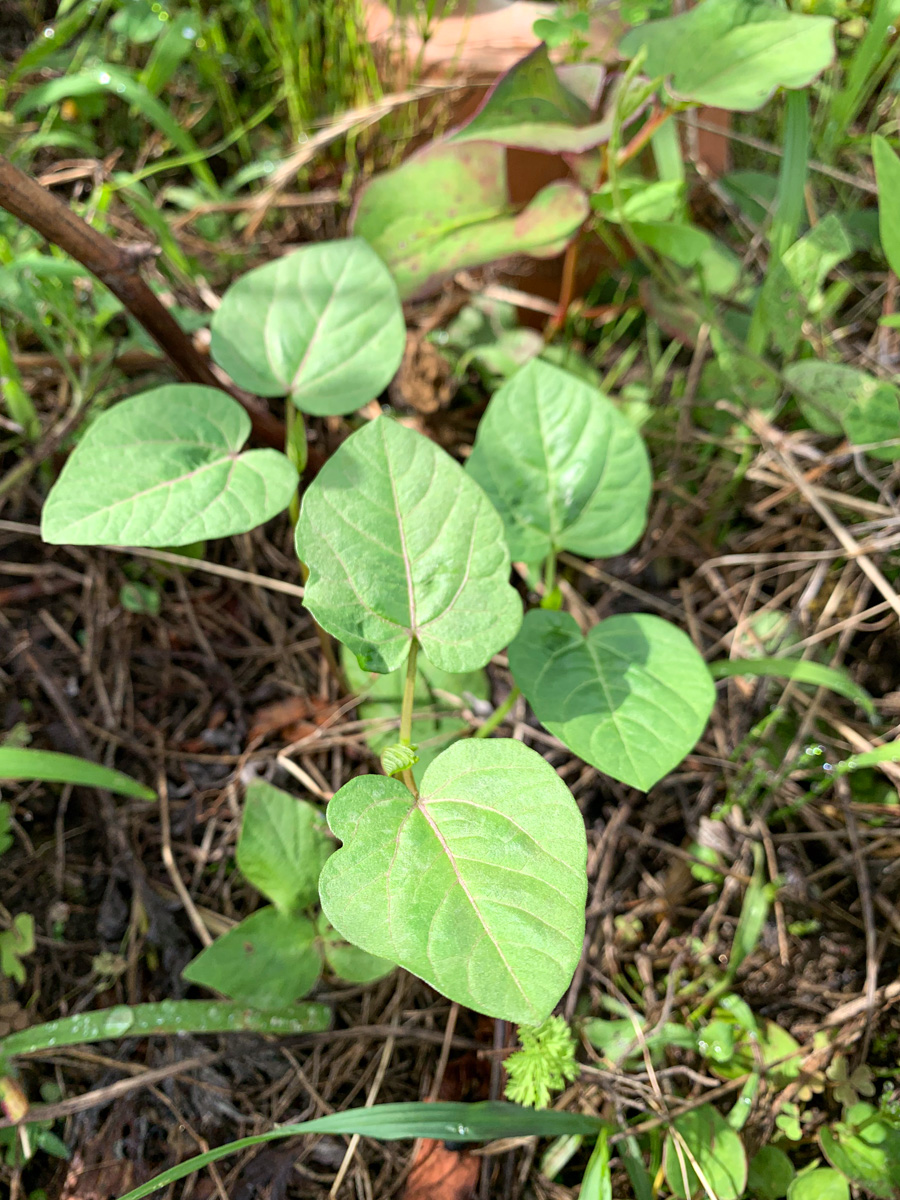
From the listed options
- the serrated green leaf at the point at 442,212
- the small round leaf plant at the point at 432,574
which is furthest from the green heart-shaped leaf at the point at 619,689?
the serrated green leaf at the point at 442,212

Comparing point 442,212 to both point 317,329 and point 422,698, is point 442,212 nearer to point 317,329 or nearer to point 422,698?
point 317,329

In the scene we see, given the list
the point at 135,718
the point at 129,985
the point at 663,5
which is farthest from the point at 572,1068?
the point at 663,5

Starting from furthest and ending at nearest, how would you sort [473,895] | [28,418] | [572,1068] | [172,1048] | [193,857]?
[28,418], [193,857], [172,1048], [572,1068], [473,895]

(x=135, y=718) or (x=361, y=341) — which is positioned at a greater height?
(x=361, y=341)

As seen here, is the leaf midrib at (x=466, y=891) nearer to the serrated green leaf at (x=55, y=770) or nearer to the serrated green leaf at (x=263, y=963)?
the serrated green leaf at (x=263, y=963)

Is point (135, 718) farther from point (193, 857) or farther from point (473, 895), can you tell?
point (473, 895)

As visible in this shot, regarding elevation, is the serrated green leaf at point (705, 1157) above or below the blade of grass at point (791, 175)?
below
